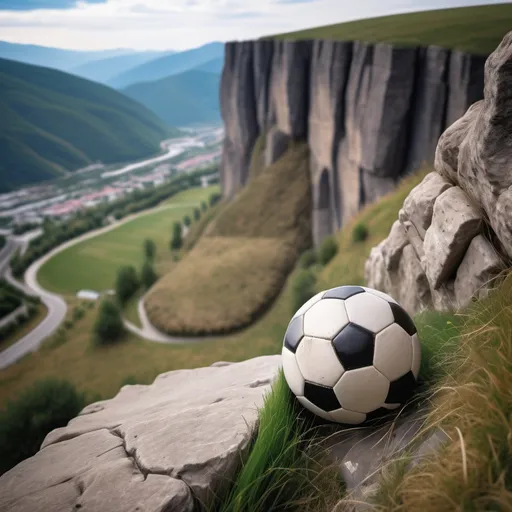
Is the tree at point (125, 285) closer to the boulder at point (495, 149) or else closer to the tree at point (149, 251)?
the tree at point (149, 251)

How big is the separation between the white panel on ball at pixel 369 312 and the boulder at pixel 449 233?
127cm

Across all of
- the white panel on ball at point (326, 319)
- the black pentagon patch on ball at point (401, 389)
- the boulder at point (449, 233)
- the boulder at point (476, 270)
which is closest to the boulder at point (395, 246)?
the boulder at point (449, 233)

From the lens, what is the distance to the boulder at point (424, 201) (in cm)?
579

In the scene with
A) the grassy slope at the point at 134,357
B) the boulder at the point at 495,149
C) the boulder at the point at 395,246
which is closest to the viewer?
the boulder at the point at 495,149

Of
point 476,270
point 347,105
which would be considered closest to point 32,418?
point 476,270

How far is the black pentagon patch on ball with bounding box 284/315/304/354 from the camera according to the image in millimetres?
4473

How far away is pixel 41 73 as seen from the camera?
93438 mm

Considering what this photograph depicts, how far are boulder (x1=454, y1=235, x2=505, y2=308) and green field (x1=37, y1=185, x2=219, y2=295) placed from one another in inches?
1867

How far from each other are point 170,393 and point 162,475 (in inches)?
153

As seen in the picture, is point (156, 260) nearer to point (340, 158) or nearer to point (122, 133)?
point (340, 158)

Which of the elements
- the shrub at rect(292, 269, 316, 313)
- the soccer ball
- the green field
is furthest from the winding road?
the soccer ball

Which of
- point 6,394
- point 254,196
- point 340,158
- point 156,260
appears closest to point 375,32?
point 340,158

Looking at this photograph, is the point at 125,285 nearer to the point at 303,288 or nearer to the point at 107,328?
the point at 107,328

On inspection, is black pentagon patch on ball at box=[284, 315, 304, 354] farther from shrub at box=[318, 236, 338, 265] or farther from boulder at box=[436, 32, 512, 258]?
shrub at box=[318, 236, 338, 265]
